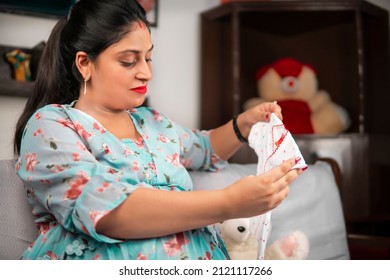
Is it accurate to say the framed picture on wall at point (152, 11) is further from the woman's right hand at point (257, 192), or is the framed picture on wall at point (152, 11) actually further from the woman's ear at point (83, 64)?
the woman's right hand at point (257, 192)

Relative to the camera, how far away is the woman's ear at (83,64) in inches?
35.3

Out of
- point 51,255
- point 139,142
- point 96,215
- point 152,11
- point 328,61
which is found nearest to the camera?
point 96,215

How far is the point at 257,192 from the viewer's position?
2.46ft

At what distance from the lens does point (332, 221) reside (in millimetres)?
1280

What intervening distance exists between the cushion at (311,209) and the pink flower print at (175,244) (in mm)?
301

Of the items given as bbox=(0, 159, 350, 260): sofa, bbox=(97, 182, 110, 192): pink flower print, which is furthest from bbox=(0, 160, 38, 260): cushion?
bbox=(0, 159, 350, 260): sofa

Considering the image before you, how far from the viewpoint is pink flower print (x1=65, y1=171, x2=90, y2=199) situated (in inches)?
30.4

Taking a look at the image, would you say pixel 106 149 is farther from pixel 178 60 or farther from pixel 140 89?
pixel 178 60

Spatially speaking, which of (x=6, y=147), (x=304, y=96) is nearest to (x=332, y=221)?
(x=304, y=96)

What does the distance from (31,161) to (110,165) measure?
13 centimetres

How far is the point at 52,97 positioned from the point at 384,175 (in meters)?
1.32

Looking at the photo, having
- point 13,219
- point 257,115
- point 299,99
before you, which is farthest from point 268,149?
point 299,99

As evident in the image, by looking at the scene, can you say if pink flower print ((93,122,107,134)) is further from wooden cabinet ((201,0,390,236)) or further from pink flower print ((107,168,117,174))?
wooden cabinet ((201,0,390,236))
